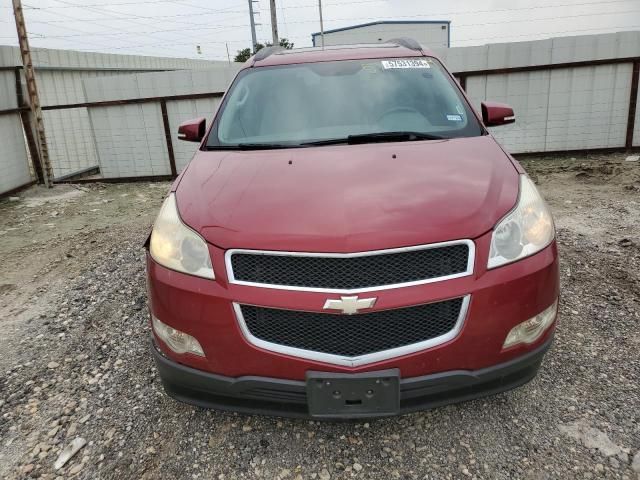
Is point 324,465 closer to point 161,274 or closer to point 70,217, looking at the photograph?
point 161,274

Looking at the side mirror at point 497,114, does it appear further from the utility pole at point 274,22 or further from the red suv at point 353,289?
the utility pole at point 274,22

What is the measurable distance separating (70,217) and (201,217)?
536cm

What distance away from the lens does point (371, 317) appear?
1.81 metres

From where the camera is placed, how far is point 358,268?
1796 millimetres

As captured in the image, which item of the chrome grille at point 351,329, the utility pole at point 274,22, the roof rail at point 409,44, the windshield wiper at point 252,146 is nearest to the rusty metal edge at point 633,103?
the roof rail at point 409,44

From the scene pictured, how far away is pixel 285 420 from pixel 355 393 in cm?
67

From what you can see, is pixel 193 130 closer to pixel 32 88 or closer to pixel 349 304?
pixel 349 304

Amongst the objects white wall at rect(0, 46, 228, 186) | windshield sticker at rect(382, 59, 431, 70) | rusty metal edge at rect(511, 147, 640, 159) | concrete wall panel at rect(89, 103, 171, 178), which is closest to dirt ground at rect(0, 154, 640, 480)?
windshield sticker at rect(382, 59, 431, 70)

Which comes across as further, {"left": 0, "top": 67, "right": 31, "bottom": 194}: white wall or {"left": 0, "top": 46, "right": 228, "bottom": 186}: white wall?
{"left": 0, "top": 46, "right": 228, "bottom": 186}: white wall

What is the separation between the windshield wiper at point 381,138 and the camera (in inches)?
105

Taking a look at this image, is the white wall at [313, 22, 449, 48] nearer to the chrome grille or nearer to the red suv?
the red suv

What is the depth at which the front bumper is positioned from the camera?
6.08 feet

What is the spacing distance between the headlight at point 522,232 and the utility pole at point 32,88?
805 cm

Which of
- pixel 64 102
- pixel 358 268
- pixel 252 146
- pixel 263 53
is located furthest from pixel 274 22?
pixel 358 268
